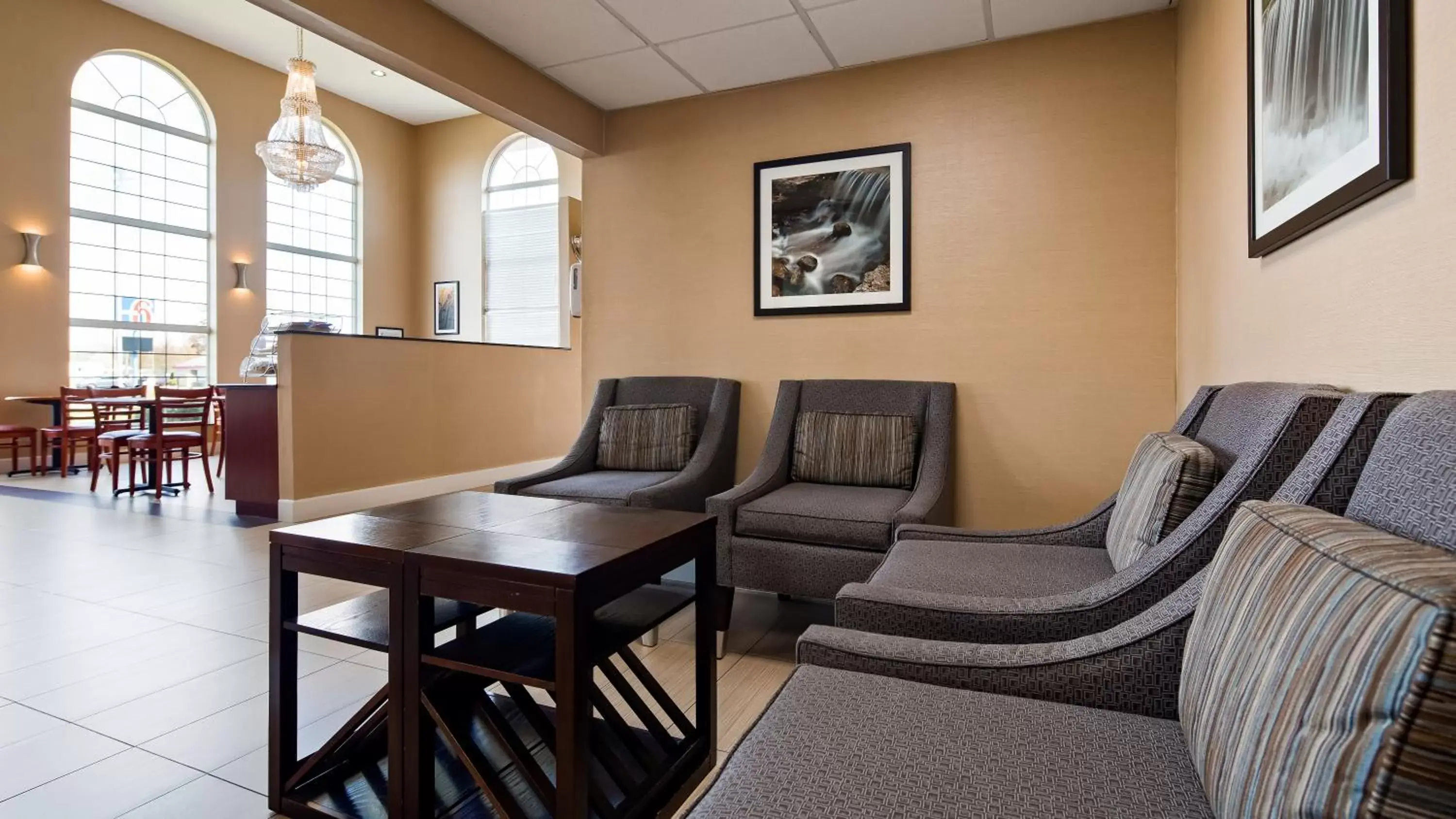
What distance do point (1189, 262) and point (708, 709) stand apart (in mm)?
2445

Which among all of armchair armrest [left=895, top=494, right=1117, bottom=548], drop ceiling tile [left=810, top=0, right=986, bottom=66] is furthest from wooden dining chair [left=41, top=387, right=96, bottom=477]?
armchair armrest [left=895, top=494, right=1117, bottom=548]

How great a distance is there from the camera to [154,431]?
221 inches

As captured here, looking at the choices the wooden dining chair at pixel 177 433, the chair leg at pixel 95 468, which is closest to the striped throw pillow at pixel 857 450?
the wooden dining chair at pixel 177 433

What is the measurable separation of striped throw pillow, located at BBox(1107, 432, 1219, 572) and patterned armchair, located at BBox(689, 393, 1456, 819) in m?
0.39

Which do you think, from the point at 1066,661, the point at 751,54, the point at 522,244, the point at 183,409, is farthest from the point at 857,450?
the point at 522,244

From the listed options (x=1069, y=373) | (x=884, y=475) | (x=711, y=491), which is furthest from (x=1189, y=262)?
(x=711, y=491)

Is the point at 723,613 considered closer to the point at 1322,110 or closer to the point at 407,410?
the point at 1322,110

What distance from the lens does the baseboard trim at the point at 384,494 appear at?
15.0 feet

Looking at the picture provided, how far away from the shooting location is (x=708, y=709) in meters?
1.78

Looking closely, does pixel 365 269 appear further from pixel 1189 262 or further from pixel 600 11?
pixel 1189 262

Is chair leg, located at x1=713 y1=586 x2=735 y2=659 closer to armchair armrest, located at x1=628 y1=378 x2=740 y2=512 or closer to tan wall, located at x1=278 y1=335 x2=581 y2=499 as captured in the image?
armchair armrest, located at x1=628 y1=378 x2=740 y2=512

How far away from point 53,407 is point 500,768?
791 cm

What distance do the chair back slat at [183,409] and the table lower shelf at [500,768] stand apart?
17.4 ft

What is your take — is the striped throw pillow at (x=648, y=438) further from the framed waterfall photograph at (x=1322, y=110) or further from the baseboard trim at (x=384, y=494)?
the framed waterfall photograph at (x=1322, y=110)
